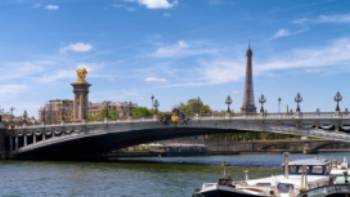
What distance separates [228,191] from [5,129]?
68.4 meters

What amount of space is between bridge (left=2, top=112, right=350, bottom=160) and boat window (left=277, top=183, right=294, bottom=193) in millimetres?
26960

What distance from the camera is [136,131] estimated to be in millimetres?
77938

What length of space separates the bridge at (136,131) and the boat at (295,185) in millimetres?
23061

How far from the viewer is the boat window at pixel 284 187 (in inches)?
1213

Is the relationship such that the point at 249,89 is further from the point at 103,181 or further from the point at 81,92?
the point at 103,181

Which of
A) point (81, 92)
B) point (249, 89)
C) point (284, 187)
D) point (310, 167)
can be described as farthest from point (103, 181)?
point (249, 89)

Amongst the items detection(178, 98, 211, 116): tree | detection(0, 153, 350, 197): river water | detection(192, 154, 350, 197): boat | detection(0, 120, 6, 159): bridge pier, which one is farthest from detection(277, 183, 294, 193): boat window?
detection(178, 98, 211, 116): tree

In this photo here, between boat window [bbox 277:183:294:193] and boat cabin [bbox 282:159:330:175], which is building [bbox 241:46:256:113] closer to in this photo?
boat cabin [bbox 282:159:330:175]

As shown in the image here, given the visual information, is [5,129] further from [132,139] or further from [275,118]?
[275,118]

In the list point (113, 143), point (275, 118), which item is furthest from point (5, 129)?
point (275, 118)

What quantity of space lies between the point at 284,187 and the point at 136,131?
48.0 meters

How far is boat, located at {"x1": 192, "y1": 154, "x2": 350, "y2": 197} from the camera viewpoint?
29484 mm

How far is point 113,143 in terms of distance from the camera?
9094 centimetres

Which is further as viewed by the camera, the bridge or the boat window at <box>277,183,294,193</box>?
the bridge
